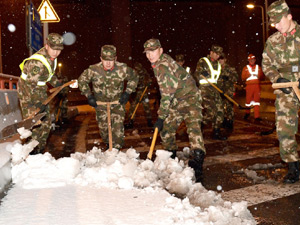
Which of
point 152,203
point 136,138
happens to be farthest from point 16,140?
point 136,138

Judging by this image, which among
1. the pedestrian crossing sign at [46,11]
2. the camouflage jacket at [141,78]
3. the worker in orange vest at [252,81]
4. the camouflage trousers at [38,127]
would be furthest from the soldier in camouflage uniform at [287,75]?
the pedestrian crossing sign at [46,11]

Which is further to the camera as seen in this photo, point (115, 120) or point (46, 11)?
point (46, 11)

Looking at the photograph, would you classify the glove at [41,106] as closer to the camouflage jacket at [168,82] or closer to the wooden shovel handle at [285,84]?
the camouflage jacket at [168,82]

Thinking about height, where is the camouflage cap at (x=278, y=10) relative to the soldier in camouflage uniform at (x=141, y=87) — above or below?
above

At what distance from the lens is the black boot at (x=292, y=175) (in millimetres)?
3971

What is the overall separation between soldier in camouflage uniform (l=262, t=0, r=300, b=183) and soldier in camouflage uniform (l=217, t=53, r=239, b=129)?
409cm

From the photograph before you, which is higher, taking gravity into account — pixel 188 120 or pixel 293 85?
pixel 293 85

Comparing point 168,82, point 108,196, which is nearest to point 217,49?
point 168,82

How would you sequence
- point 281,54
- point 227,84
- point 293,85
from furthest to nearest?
point 227,84, point 281,54, point 293,85

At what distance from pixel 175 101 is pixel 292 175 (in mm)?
1740

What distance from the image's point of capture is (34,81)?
16.9 feet

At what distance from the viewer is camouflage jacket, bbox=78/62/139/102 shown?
5.60 meters

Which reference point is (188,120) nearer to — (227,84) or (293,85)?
(293,85)

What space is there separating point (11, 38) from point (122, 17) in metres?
8.23
